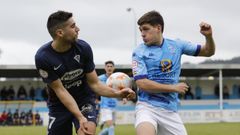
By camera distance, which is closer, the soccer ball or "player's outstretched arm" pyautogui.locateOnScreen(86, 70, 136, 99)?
"player's outstretched arm" pyautogui.locateOnScreen(86, 70, 136, 99)

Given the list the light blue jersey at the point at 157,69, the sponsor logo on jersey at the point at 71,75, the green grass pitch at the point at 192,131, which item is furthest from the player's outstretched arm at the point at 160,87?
the green grass pitch at the point at 192,131

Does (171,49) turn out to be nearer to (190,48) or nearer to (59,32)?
(190,48)

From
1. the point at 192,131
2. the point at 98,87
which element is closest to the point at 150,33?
the point at 98,87

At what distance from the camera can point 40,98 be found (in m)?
45.6

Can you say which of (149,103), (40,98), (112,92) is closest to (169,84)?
(149,103)

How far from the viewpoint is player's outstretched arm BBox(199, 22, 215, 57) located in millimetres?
6680

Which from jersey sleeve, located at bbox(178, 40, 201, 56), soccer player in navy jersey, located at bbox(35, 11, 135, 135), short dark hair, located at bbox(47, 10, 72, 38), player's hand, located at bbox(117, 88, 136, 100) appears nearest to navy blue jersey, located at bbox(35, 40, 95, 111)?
soccer player in navy jersey, located at bbox(35, 11, 135, 135)

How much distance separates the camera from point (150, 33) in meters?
6.83

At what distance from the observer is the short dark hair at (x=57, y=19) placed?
20.5 ft

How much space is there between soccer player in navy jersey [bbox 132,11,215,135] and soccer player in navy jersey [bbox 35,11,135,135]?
36 centimetres

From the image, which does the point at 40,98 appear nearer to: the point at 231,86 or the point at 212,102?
the point at 212,102

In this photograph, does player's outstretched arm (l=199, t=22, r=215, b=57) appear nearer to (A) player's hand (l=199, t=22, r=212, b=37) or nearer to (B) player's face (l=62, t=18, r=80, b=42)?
(A) player's hand (l=199, t=22, r=212, b=37)

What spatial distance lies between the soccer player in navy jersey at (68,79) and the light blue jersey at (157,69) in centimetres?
38

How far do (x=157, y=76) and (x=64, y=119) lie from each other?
4.70ft
